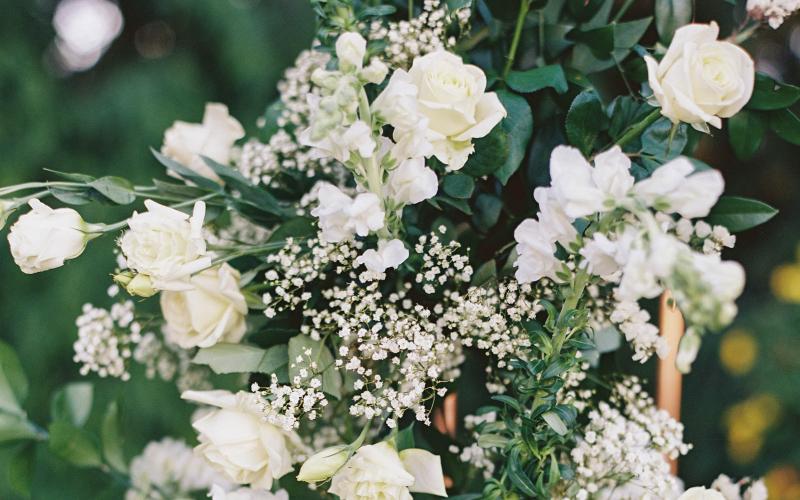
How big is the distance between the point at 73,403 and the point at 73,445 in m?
0.10

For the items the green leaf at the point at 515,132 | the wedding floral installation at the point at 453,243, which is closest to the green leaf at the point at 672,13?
the wedding floral installation at the point at 453,243

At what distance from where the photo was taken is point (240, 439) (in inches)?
17.9

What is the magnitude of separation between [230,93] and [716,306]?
1.55 meters

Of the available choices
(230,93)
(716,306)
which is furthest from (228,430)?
(230,93)

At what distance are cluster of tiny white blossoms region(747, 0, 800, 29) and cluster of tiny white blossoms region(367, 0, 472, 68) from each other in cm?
20

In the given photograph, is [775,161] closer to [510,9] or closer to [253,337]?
[510,9]

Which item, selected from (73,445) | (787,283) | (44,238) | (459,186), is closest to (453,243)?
(459,186)

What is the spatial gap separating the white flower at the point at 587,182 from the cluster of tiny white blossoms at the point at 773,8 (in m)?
0.20

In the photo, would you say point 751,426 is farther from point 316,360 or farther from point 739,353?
point 316,360

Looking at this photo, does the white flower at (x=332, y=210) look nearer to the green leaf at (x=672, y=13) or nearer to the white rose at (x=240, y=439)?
the white rose at (x=240, y=439)

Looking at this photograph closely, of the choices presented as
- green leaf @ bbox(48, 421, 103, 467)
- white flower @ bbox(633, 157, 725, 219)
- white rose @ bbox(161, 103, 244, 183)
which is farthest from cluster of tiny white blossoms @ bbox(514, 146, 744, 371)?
green leaf @ bbox(48, 421, 103, 467)

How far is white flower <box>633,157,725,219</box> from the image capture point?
0.33 meters

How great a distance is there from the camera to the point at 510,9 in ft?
1.66

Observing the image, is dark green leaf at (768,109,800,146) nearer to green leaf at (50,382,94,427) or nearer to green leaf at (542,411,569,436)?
green leaf at (542,411,569,436)
